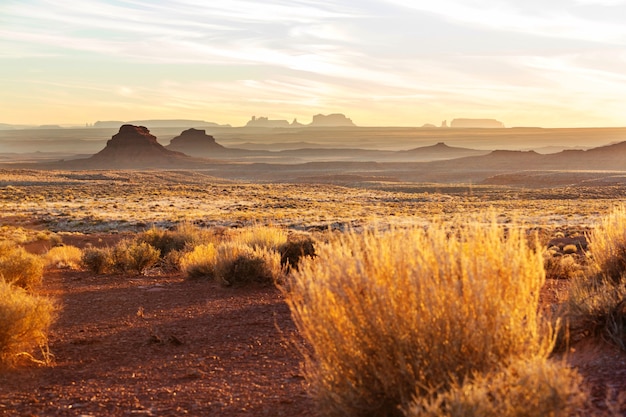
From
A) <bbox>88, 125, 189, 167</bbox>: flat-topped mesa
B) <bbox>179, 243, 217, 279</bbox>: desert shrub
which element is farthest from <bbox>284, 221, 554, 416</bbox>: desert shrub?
<bbox>88, 125, 189, 167</bbox>: flat-topped mesa

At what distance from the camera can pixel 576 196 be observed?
64.7 m

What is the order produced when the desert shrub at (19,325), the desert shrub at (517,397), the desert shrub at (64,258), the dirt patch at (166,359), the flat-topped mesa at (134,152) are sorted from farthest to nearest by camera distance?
the flat-topped mesa at (134,152)
the desert shrub at (64,258)
the desert shrub at (19,325)
the dirt patch at (166,359)
the desert shrub at (517,397)

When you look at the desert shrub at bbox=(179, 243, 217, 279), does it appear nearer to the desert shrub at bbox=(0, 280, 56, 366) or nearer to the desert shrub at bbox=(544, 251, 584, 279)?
the desert shrub at bbox=(0, 280, 56, 366)

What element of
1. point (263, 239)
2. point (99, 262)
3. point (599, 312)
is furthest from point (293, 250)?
point (599, 312)

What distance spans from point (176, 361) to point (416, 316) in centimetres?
418

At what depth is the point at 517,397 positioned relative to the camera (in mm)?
3740

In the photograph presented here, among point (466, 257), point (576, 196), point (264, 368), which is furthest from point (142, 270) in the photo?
point (576, 196)

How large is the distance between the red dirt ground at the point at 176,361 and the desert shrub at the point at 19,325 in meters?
0.25

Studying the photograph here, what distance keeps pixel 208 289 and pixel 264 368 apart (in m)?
5.41

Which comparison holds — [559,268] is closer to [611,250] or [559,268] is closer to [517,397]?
[611,250]

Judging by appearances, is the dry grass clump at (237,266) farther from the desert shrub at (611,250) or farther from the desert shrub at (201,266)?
the desert shrub at (611,250)

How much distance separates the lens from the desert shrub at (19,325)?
7.41 m

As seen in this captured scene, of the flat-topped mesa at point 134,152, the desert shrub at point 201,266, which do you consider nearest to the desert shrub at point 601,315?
the desert shrub at point 201,266

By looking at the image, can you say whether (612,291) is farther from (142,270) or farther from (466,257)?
(142,270)
